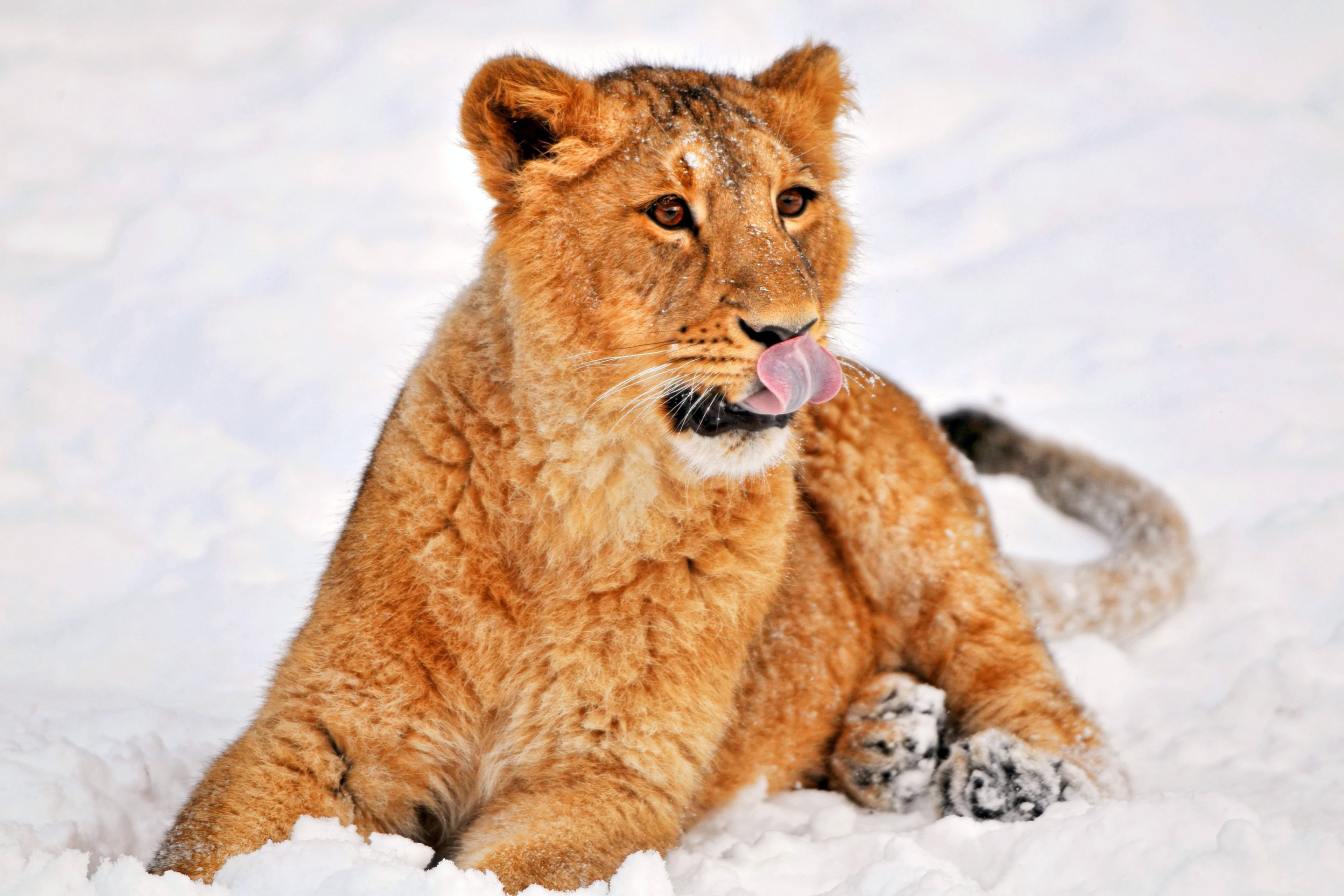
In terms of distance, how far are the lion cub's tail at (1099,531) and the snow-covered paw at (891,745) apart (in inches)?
32.9

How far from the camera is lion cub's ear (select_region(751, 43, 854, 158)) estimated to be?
3834mm

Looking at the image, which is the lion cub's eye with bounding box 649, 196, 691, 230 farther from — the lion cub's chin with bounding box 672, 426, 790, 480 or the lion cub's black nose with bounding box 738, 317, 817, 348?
the lion cub's chin with bounding box 672, 426, 790, 480

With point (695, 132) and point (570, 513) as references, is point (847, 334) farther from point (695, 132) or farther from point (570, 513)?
point (570, 513)

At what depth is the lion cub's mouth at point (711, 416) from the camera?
10.4 ft

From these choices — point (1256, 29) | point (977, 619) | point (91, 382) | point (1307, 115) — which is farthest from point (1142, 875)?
point (1256, 29)

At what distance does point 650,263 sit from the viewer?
3248mm

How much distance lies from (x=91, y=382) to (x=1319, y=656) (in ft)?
18.5

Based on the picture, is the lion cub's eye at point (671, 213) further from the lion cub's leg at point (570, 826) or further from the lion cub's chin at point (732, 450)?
the lion cub's leg at point (570, 826)

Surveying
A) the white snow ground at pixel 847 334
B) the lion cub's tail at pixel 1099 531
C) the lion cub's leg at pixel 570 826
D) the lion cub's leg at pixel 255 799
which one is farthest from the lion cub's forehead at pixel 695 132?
the lion cub's tail at pixel 1099 531

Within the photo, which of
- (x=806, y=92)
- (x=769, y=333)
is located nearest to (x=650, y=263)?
(x=769, y=333)

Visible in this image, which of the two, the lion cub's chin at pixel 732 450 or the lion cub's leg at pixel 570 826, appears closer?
the lion cub's leg at pixel 570 826

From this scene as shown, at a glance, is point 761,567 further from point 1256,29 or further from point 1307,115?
point 1256,29

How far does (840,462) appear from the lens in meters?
4.50

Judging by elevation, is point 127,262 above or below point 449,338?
above
